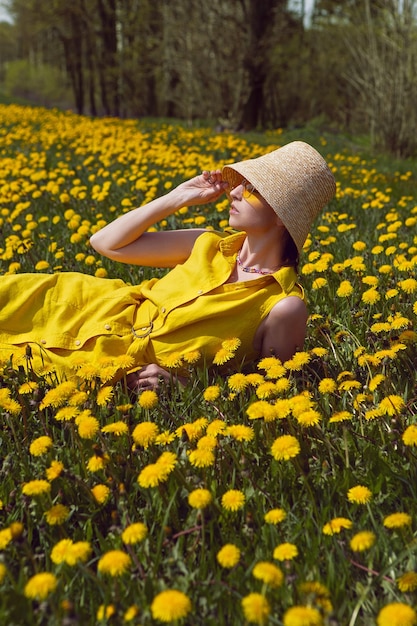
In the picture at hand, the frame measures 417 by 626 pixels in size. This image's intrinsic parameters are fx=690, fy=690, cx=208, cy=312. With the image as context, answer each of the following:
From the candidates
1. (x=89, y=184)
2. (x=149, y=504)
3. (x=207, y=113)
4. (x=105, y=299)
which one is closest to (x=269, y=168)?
(x=105, y=299)

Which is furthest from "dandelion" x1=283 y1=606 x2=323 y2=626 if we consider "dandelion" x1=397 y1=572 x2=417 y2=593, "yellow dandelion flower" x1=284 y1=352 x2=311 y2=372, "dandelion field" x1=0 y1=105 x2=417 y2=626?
"yellow dandelion flower" x1=284 y1=352 x2=311 y2=372

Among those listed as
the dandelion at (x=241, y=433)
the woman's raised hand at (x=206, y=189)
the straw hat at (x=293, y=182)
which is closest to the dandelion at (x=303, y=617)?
the dandelion at (x=241, y=433)

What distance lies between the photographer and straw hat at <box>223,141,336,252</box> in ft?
8.20

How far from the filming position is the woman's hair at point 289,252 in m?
2.72

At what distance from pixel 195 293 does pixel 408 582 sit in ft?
4.94

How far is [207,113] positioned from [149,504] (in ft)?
61.3

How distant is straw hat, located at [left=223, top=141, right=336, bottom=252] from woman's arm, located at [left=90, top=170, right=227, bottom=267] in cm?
32

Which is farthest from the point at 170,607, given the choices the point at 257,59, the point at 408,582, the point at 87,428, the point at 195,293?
the point at 257,59

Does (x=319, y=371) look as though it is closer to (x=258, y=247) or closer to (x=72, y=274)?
(x=258, y=247)

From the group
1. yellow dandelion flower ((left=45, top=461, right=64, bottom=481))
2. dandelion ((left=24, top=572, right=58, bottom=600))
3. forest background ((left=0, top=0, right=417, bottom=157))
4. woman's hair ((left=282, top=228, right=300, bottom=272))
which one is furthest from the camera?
forest background ((left=0, top=0, right=417, bottom=157))

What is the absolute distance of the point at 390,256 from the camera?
380 cm

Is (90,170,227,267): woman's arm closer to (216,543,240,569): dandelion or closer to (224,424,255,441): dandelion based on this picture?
(224,424,255,441): dandelion

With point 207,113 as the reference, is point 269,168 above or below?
above

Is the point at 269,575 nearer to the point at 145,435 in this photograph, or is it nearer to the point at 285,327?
the point at 145,435
